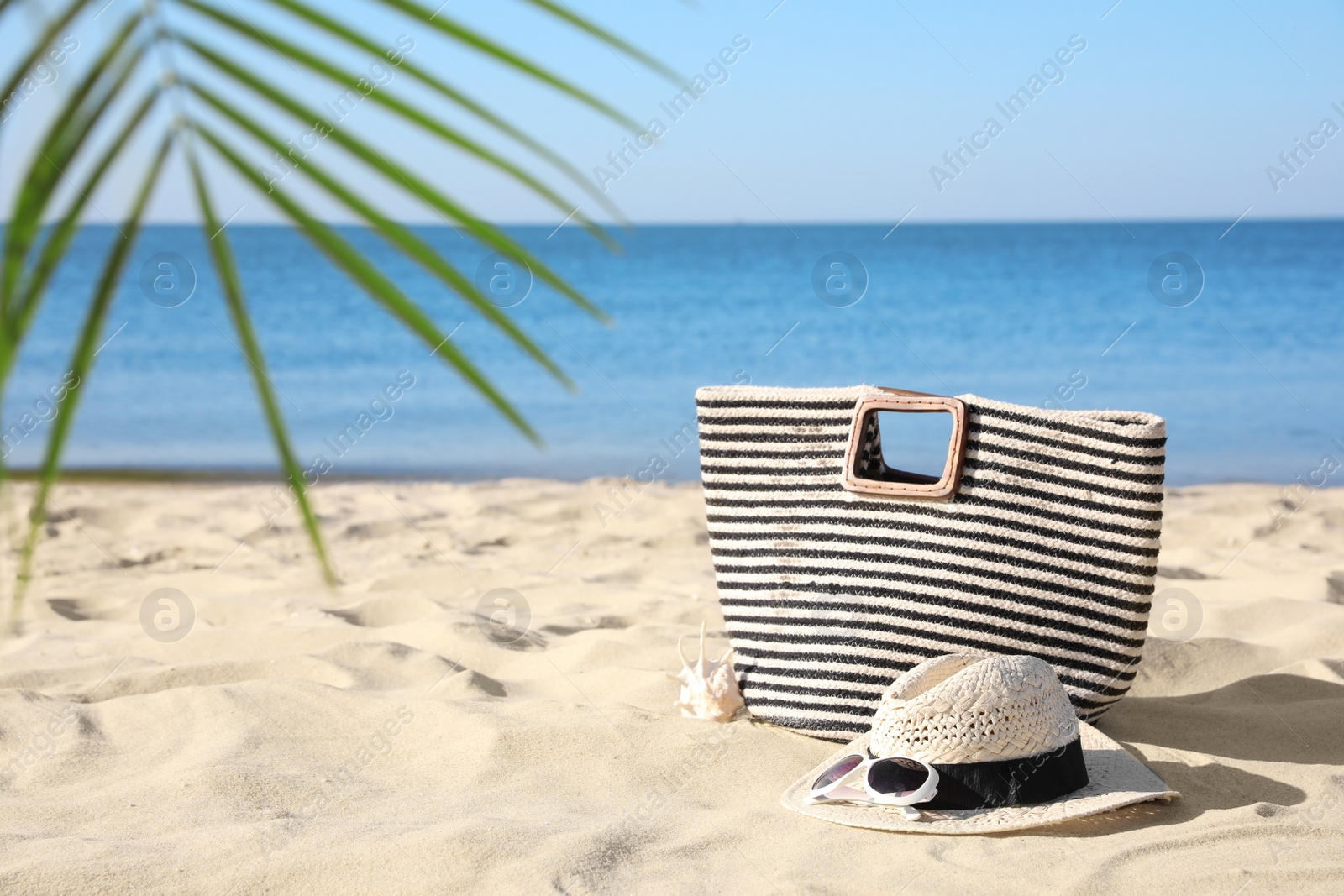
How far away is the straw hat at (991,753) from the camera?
2068mm

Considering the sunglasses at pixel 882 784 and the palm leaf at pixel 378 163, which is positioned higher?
the palm leaf at pixel 378 163

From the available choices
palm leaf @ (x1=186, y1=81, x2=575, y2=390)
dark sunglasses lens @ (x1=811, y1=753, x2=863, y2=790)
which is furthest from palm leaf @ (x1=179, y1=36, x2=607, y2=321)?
dark sunglasses lens @ (x1=811, y1=753, x2=863, y2=790)

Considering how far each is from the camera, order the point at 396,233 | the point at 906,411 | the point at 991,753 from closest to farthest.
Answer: the point at 396,233, the point at 991,753, the point at 906,411

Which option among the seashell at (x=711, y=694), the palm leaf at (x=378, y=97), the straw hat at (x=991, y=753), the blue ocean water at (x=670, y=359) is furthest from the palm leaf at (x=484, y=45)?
the seashell at (x=711, y=694)

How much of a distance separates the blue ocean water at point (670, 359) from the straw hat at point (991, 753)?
153 centimetres

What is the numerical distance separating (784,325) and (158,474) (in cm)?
1600

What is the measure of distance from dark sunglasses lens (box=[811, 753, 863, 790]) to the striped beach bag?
0.25 metres

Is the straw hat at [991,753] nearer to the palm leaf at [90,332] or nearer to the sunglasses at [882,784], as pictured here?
the sunglasses at [882,784]

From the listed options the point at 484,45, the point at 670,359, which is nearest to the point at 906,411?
the point at 484,45

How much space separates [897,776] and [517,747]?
0.89 m

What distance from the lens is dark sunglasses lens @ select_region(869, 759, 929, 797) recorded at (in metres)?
2.10

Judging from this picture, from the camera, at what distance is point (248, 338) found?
0.39m

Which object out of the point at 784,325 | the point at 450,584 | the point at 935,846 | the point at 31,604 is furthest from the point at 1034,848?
the point at 784,325

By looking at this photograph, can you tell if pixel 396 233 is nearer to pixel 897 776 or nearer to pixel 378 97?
pixel 378 97
